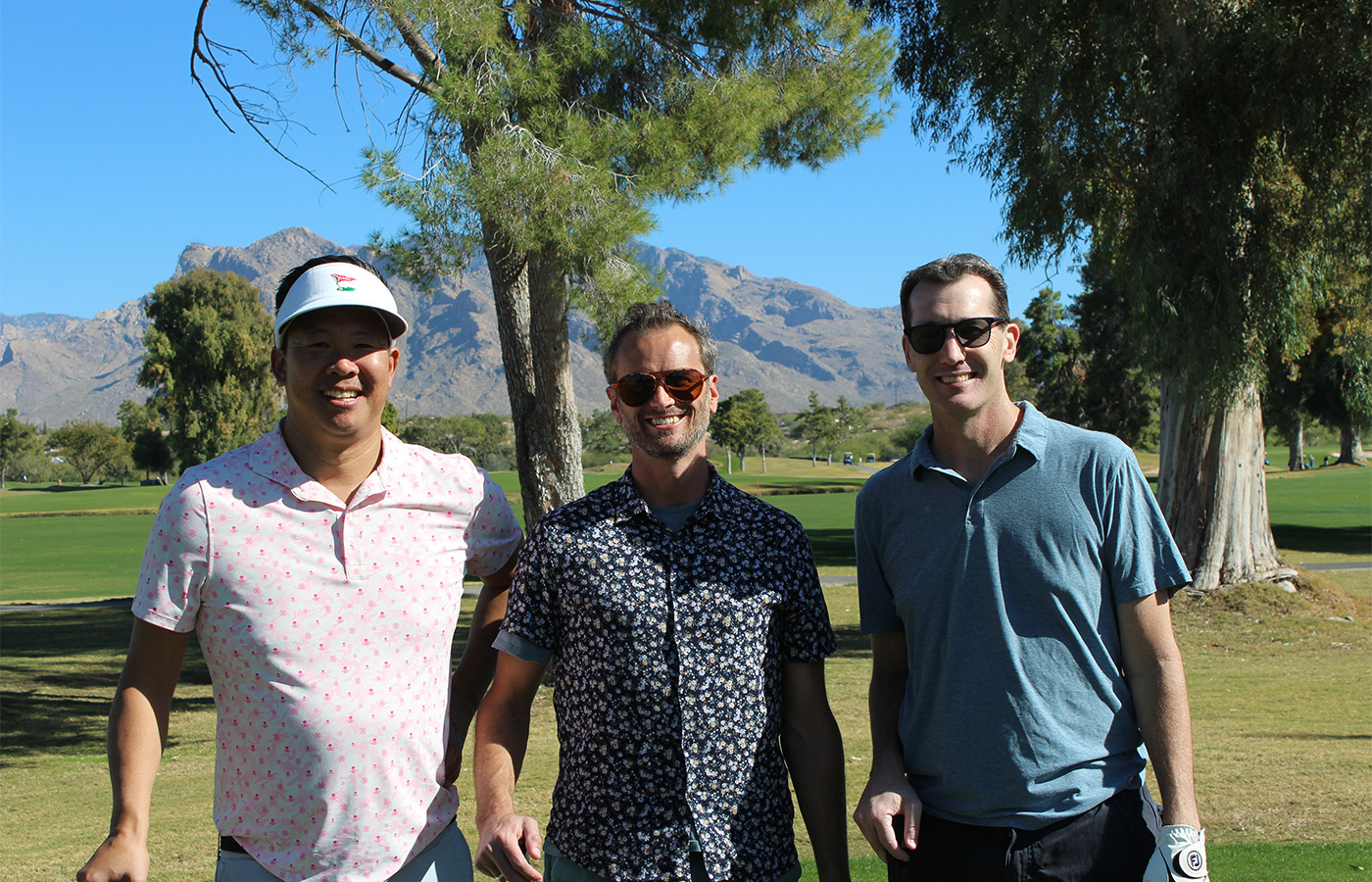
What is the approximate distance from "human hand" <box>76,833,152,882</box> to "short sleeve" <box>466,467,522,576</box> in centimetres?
97

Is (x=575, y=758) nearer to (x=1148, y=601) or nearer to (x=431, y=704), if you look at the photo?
(x=431, y=704)

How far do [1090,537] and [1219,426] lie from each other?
587 inches

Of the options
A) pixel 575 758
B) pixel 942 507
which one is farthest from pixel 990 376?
pixel 575 758

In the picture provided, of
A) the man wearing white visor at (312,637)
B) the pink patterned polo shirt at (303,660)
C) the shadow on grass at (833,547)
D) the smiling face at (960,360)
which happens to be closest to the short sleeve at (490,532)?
the man wearing white visor at (312,637)

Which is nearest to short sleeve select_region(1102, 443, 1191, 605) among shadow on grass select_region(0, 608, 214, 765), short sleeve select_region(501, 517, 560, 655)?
short sleeve select_region(501, 517, 560, 655)

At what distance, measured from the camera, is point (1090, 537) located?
246cm

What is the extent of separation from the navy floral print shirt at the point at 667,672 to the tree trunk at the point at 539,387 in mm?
6600

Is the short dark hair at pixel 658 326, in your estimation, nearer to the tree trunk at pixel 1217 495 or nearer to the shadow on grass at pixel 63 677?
the shadow on grass at pixel 63 677

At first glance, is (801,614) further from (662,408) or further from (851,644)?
(851,644)

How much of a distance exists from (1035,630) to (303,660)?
1.68 metres

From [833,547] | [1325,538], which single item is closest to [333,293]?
[833,547]

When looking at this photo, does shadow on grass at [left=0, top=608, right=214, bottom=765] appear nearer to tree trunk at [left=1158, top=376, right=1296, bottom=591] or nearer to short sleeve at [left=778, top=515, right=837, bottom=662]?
short sleeve at [left=778, top=515, right=837, bottom=662]

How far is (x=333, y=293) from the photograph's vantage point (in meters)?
2.53

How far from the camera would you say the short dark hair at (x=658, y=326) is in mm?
2723
